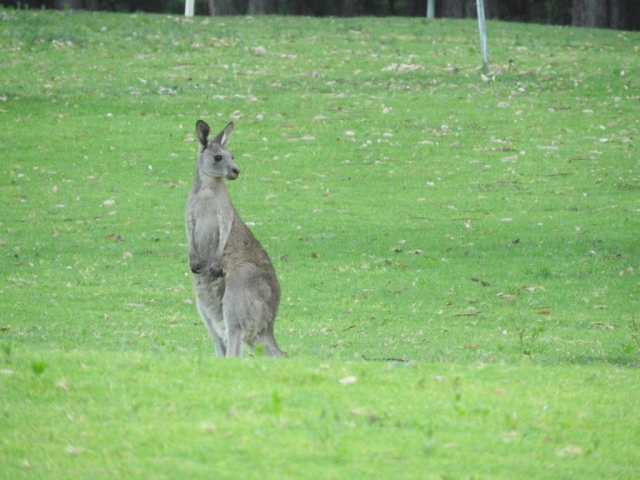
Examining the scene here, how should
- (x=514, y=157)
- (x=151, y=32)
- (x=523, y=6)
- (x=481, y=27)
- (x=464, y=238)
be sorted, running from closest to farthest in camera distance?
(x=464, y=238) → (x=514, y=157) → (x=481, y=27) → (x=151, y=32) → (x=523, y=6)

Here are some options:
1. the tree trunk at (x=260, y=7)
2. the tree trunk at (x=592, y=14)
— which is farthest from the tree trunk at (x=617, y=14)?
the tree trunk at (x=260, y=7)

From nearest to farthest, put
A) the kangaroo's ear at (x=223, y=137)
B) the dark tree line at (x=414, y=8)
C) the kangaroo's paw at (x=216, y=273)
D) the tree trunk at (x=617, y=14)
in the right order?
the kangaroo's paw at (x=216, y=273), the kangaroo's ear at (x=223, y=137), the dark tree line at (x=414, y=8), the tree trunk at (x=617, y=14)

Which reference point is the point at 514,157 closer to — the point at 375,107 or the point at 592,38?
the point at 375,107

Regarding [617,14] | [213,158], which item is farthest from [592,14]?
[213,158]

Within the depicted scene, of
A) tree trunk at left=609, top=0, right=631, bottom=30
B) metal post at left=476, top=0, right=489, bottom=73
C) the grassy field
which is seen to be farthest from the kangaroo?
tree trunk at left=609, top=0, right=631, bottom=30

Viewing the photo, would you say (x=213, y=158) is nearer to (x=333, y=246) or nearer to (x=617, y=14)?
(x=333, y=246)

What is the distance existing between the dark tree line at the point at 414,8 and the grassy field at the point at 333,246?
5921 millimetres

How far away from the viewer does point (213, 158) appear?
10266 millimetres

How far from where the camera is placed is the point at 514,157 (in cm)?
1964

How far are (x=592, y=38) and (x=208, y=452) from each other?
26.3 m

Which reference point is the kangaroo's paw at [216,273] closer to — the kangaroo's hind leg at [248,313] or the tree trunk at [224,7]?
the kangaroo's hind leg at [248,313]

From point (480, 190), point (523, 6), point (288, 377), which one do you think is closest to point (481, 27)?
point (480, 190)

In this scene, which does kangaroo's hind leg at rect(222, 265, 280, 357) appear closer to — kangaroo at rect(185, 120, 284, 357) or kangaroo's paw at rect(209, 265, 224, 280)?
kangaroo at rect(185, 120, 284, 357)

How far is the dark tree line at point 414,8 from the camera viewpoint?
1458 inches
